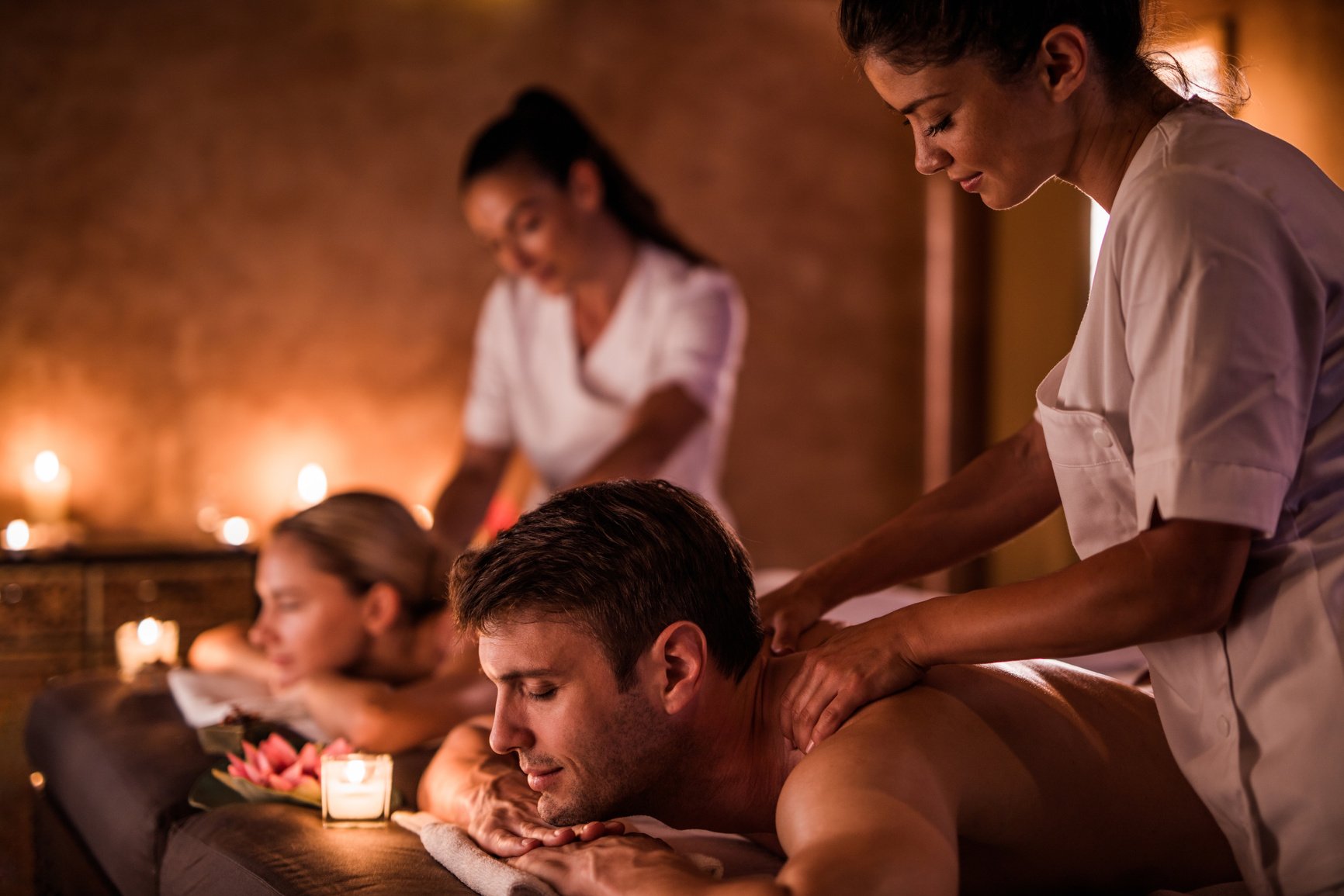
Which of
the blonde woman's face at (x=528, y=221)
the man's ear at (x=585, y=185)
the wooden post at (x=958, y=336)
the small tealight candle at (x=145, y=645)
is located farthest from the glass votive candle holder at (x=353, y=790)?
the wooden post at (x=958, y=336)

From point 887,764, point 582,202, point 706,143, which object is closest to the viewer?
point 887,764

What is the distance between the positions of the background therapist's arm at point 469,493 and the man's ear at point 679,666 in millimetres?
1714

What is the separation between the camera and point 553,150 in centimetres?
267

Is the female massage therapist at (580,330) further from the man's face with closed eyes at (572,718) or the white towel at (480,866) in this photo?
the man's face with closed eyes at (572,718)

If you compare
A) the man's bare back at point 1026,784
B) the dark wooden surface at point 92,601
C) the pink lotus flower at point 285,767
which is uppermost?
the man's bare back at point 1026,784

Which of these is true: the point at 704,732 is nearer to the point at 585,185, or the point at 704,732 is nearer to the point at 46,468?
the point at 585,185

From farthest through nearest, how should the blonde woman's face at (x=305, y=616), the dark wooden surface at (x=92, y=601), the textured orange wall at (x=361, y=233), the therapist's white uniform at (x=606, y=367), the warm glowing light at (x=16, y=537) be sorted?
the textured orange wall at (x=361, y=233), the warm glowing light at (x=16, y=537), the dark wooden surface at (x=92, y=601), the therapist's white uniform at (x=606, y=367), the blonde woman's face at (x=305, y=616)

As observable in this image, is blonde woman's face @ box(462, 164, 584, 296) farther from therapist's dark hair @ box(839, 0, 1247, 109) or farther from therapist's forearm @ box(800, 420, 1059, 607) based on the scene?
therapist's dark hair @ box(839, 0, 1247, 109)

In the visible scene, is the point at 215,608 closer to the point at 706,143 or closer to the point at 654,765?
the point at 706,143

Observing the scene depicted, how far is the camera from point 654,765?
1.14 metres

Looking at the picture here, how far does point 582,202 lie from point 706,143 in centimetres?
195

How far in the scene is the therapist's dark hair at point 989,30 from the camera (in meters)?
1.04

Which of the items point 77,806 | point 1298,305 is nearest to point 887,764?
point 1298,305

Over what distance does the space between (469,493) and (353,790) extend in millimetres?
1642
